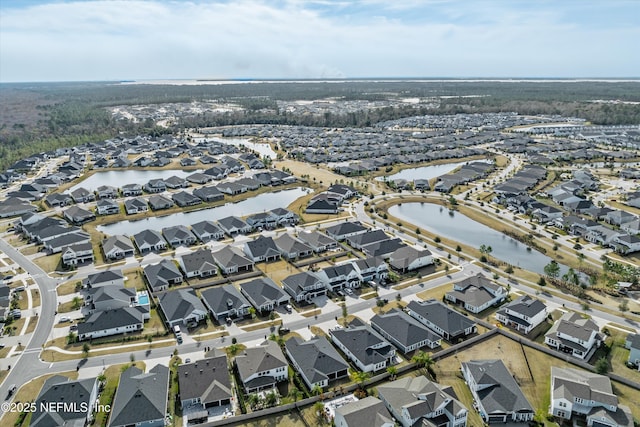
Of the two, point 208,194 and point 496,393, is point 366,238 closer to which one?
point 496,393

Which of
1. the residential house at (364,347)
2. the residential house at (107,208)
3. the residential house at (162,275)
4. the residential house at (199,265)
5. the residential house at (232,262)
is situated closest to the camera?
the residential house at (364,347)

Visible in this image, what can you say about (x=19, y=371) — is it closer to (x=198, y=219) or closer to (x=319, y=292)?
(x=319, y=292)

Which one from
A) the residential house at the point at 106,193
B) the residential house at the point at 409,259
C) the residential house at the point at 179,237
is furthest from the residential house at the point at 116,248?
the residential house at the point at 409,259

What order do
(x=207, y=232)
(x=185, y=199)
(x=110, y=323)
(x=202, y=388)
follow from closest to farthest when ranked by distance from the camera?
(x=202, y=388), (x=110, y=323), (x=207, y=232), (x=185, y=199)

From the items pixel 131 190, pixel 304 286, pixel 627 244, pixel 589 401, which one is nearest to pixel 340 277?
pixel 304 286

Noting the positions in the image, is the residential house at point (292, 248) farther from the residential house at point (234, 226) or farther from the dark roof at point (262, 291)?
the dark roof at point (262, 291)
